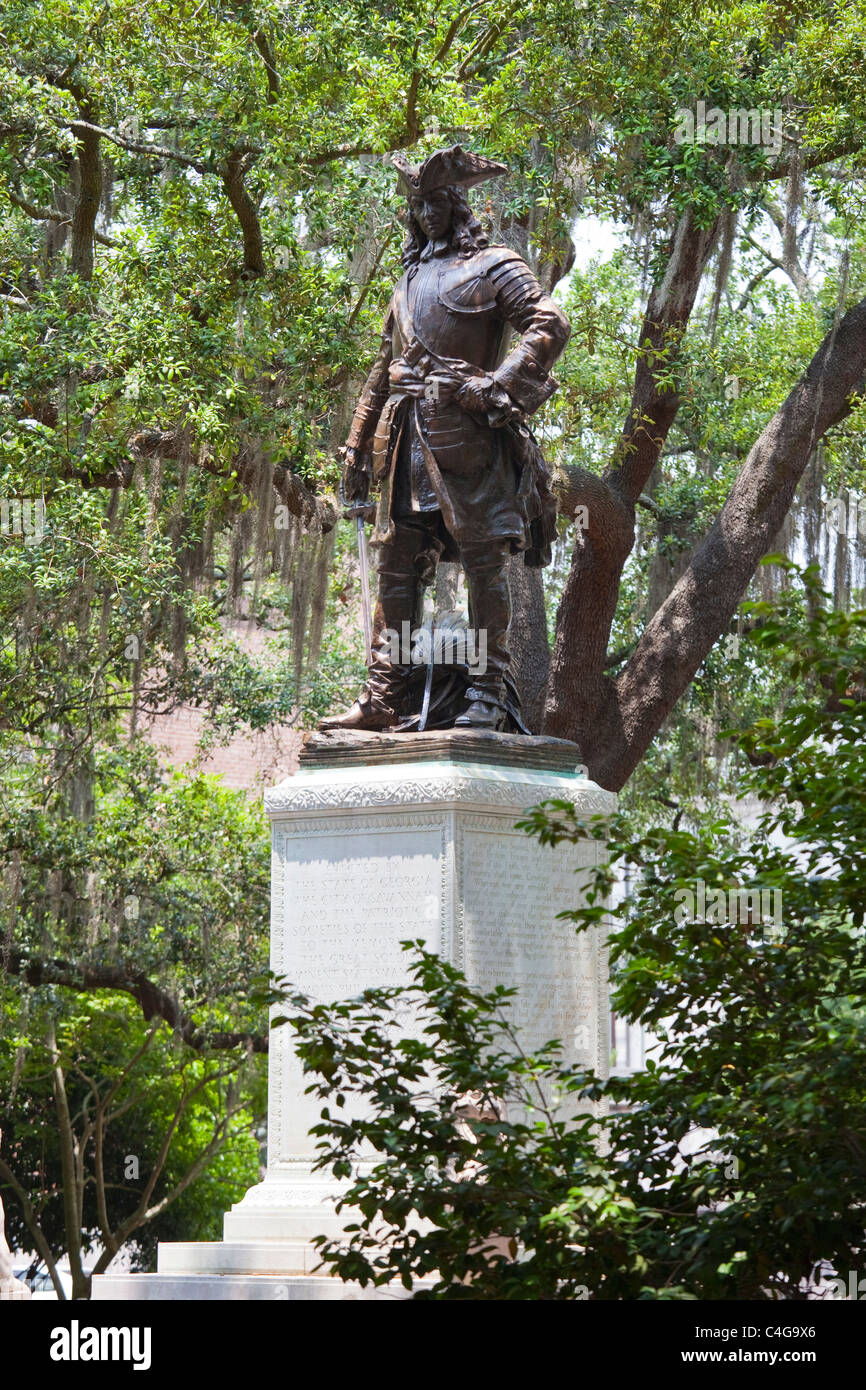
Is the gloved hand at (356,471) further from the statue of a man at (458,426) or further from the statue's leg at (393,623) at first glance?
the statue's leg at (393,623)

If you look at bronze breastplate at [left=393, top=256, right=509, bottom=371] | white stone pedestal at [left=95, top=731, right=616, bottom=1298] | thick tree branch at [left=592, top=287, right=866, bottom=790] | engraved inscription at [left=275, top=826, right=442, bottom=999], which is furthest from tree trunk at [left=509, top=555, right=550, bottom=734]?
engraved inscription at [left=275, top=826, right=442, bottom=999]

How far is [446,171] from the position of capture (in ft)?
27.3

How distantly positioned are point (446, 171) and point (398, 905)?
3.40 metres

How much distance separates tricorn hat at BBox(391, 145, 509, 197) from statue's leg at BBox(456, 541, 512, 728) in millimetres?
1692

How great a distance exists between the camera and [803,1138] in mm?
4395

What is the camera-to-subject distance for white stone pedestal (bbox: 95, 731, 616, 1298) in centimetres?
742

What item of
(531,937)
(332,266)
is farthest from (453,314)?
(332,266)

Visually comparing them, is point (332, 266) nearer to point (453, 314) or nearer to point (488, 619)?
point (453, 314)

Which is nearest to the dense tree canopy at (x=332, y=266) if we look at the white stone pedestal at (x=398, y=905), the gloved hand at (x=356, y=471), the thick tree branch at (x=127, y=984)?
the thick tree branch at (x=127, y=984)

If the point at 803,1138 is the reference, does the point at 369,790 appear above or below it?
above

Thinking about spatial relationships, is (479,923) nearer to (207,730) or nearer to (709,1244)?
(709,1244)

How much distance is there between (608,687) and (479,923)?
588 cm

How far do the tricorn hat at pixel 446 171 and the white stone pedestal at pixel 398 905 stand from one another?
2598 millimetres

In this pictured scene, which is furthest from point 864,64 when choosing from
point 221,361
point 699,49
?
point 221,361
